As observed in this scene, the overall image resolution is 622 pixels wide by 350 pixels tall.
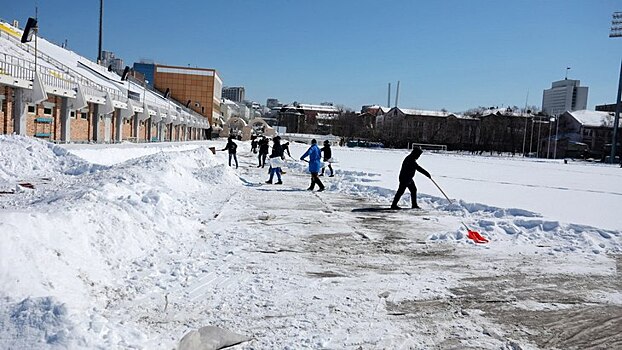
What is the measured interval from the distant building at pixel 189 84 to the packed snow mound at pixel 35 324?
9426 centimetres

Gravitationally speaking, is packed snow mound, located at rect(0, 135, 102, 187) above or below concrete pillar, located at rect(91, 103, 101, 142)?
below

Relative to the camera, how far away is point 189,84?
322ft

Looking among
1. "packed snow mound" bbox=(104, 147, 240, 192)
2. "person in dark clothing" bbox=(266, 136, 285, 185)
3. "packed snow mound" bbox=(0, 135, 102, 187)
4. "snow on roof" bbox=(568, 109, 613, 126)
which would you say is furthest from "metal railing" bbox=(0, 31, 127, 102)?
"snow on roof" bbox=(568, 109, 613, 126)

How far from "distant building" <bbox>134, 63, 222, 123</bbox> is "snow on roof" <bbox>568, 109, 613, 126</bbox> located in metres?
68.3

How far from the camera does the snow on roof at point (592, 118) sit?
97.4 meters

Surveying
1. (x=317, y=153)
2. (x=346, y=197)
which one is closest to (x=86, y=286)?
(x=346, y=197)

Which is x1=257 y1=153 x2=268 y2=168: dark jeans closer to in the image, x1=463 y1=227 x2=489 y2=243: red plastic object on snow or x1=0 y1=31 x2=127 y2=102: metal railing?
x1=0 y1=31 x2=127 y2=102: metal railing

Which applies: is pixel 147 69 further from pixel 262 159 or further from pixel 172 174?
pixel 172 174

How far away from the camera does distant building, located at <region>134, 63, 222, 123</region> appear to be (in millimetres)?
96812

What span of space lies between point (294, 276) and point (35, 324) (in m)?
3.31

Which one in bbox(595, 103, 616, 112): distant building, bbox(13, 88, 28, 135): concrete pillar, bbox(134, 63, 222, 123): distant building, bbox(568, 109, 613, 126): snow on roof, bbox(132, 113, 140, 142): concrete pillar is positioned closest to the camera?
bbox(13, 88, 28, 135): concrete pillar

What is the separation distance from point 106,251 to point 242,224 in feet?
13.5

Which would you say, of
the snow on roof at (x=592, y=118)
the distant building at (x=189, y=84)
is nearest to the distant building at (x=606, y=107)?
the snow on roof at (x=592, y=118)

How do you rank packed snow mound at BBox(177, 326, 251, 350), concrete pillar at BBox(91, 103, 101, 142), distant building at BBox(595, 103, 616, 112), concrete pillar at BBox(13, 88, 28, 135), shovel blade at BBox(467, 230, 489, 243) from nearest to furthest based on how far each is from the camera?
packed snow mound at BBox(177, 326, 251, 350) → shovel blade at BBox(467, 230, 489, 243) → concrete pillar at BBox(13, 88, 28, 135) → concrete pillar at BBox(91, 103, 101, 142) → distant building at BBox(595, 103, 616, 112)
